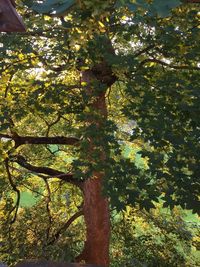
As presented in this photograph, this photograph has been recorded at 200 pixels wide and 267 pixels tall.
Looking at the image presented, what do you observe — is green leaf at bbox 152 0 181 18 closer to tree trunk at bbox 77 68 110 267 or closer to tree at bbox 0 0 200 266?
tree at bbox 0 0 200 266

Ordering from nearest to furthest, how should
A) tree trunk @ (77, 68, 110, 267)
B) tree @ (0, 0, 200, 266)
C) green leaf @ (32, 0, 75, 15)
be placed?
green leaf @ (32, 0, 75, 15) < tree @ (0, 0, 200, 266) < tree trunk @ (77, 68, 110, 267)

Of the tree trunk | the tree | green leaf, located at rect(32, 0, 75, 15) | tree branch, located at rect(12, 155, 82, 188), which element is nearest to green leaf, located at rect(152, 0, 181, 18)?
the tree

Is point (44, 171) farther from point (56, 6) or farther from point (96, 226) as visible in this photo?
point (56, 6)

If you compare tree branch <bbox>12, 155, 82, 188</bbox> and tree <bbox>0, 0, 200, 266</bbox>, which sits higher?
tree branch <bbox>12, 155, 82, 188</bbox>

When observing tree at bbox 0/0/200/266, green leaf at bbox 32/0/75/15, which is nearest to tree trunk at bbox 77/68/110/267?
tree at bbox 0/0/200/266

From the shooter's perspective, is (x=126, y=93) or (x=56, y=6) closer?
(x=56, y=6)

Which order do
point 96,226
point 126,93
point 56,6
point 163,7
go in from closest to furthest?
point 163,7 < point 56,6 < point 126,93 < point 96,226

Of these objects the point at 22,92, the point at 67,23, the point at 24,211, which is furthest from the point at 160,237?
the point at 67,23

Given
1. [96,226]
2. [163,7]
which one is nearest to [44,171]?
[96,226]

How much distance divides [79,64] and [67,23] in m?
2.36

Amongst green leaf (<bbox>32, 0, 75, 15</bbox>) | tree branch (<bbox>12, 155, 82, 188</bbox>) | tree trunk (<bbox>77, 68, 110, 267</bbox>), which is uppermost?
tree branch (<bbox>12, 155, 82, 188</bbox>)

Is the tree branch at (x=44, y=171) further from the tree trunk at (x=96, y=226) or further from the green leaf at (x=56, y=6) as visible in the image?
the green leaf at (x=56, y=6)

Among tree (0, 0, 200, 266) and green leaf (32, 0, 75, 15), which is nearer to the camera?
green leaf (32, 0, 75, 15)

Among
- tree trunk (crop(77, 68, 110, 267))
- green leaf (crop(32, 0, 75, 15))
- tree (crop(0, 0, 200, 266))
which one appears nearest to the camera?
green leaf (crop(32, 0, 75, 15))
